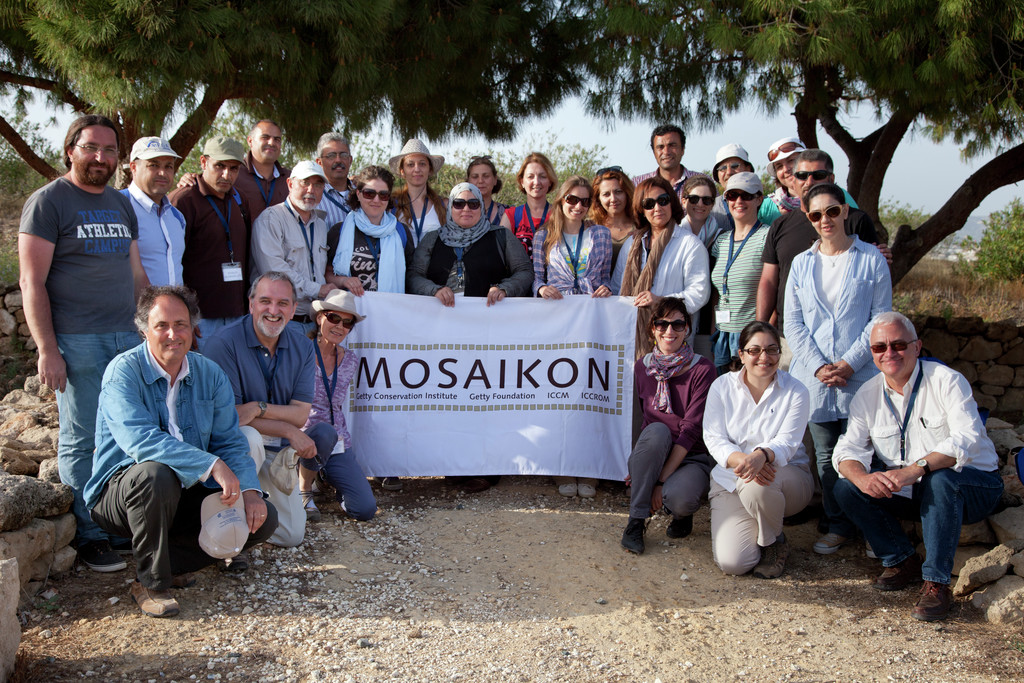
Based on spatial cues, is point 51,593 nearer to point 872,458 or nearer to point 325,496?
point 325,496

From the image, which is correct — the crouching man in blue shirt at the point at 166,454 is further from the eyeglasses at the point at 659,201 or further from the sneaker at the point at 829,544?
the sneaker at the point at 829,544

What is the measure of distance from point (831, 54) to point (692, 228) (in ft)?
5.57

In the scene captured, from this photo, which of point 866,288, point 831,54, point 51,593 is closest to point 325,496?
point 51,593

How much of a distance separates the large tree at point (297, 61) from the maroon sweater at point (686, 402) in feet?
11.8

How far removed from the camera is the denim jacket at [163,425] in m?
3.72

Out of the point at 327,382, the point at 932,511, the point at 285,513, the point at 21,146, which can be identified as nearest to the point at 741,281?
the point at 932,511

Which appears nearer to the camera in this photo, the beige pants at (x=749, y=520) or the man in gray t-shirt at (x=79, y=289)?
the man in gray t-shirt at (x=79, y=289)

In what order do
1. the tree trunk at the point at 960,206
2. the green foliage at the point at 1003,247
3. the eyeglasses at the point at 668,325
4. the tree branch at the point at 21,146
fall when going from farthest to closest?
the green foliage at the point at 1003,247 < the tree trunk at the point at 960,206 < the tree branch at the point at 21,146 < the eyeglasses at the point at 668,325

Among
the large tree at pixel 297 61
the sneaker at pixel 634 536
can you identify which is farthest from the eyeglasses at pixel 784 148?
the sneaker at pixel 634 536

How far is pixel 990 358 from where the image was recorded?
32.5ft

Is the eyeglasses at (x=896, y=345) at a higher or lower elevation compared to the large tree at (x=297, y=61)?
lower

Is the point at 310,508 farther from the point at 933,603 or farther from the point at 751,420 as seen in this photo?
the point at 933,603

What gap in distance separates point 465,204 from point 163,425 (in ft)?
8.05

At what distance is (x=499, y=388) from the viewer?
19.1 feet
